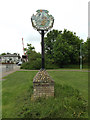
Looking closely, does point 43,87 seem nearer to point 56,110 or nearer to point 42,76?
point 42,76

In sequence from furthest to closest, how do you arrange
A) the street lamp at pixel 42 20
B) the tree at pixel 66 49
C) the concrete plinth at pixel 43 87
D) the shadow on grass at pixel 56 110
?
1. the tree at pixel 66 49
2. the street lamp at pixel 42 20
3. the concrete plinth at pixel 43 87
4. the shadow on grass at pixel 56 110

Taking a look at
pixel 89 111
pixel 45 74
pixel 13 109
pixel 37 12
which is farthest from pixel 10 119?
pixel 37 12

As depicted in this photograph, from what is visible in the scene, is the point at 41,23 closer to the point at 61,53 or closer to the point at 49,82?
the point at 49,82

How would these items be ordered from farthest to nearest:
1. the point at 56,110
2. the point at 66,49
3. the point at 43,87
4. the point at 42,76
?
the point at 66,49, the point at 42,76, the point at 43,87, the point at 56,110

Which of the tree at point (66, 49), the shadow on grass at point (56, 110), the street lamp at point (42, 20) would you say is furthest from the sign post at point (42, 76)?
the tree at point (66, 49)

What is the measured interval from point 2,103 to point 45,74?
92.6 inches

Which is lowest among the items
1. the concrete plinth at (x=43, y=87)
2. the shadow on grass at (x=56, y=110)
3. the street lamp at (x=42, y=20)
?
the shadow on grass at (x=56, y=110)

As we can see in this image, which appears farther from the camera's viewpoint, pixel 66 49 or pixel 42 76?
pixel 66 49

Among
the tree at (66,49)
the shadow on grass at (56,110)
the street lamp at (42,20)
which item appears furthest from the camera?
the tree at (66,49)

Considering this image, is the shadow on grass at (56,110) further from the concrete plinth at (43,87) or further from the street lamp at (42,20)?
the street lamp at (42,20)

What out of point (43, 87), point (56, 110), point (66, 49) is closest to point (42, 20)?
point (43, 87)

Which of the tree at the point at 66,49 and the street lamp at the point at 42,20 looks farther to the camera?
the tree at the point at 66,49

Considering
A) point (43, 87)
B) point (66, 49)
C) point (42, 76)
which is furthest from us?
point (66, 49)

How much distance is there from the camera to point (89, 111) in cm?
368
